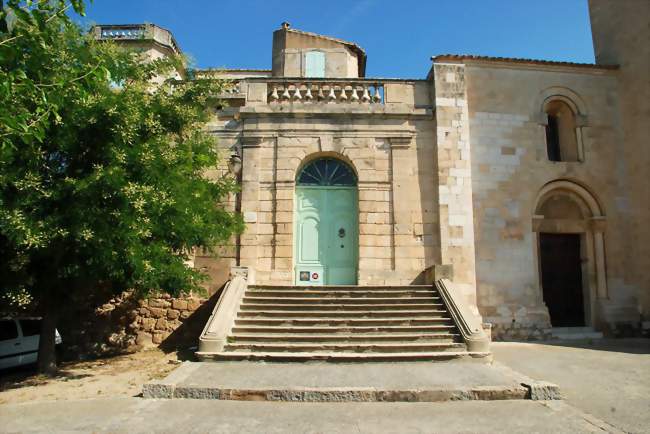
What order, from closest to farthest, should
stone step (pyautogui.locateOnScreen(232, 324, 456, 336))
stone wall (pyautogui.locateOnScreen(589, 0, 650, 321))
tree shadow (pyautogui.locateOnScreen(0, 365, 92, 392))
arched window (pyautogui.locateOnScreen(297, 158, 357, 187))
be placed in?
1. tree shadow (pyautogui.locateOnScreen(0, 365, 92, 392))
2. stone step (pyautogui.locateOnScreen(232, 324, 456, 336))
3. stone wall (pyautogui.locateOnScreen(589, 0, 650, 321))
4. arched window (pyautogui.locateOnScreen(297, 158, 357, 187))

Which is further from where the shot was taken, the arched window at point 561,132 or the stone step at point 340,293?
the arched window at point 561,132

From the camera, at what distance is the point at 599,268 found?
1091 cm

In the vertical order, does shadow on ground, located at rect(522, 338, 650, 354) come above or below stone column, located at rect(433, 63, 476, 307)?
below

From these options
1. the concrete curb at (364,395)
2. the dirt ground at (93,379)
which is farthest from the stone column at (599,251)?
the dirt ground at (93,379)

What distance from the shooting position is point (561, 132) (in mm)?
11672

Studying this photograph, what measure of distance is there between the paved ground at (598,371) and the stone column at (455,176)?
186 cm

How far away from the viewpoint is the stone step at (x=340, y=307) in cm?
851

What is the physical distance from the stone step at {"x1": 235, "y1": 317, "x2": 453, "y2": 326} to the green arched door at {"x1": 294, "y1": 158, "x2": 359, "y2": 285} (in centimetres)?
223

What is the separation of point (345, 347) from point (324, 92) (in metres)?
6.28

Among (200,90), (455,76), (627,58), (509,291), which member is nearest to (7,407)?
(200,90)

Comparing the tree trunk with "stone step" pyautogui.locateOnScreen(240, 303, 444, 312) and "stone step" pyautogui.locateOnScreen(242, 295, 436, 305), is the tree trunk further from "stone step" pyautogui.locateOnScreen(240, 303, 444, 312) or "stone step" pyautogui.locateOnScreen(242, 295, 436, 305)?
"stone step" pyautogui.locateOnScreen(242, 295, 436, 305)

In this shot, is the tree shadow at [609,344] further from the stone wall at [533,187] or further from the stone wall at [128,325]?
the stone wall at [128,325]

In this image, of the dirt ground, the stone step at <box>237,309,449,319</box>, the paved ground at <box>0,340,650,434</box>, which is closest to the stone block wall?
the dirt ground

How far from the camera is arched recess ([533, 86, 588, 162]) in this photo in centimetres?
1127
